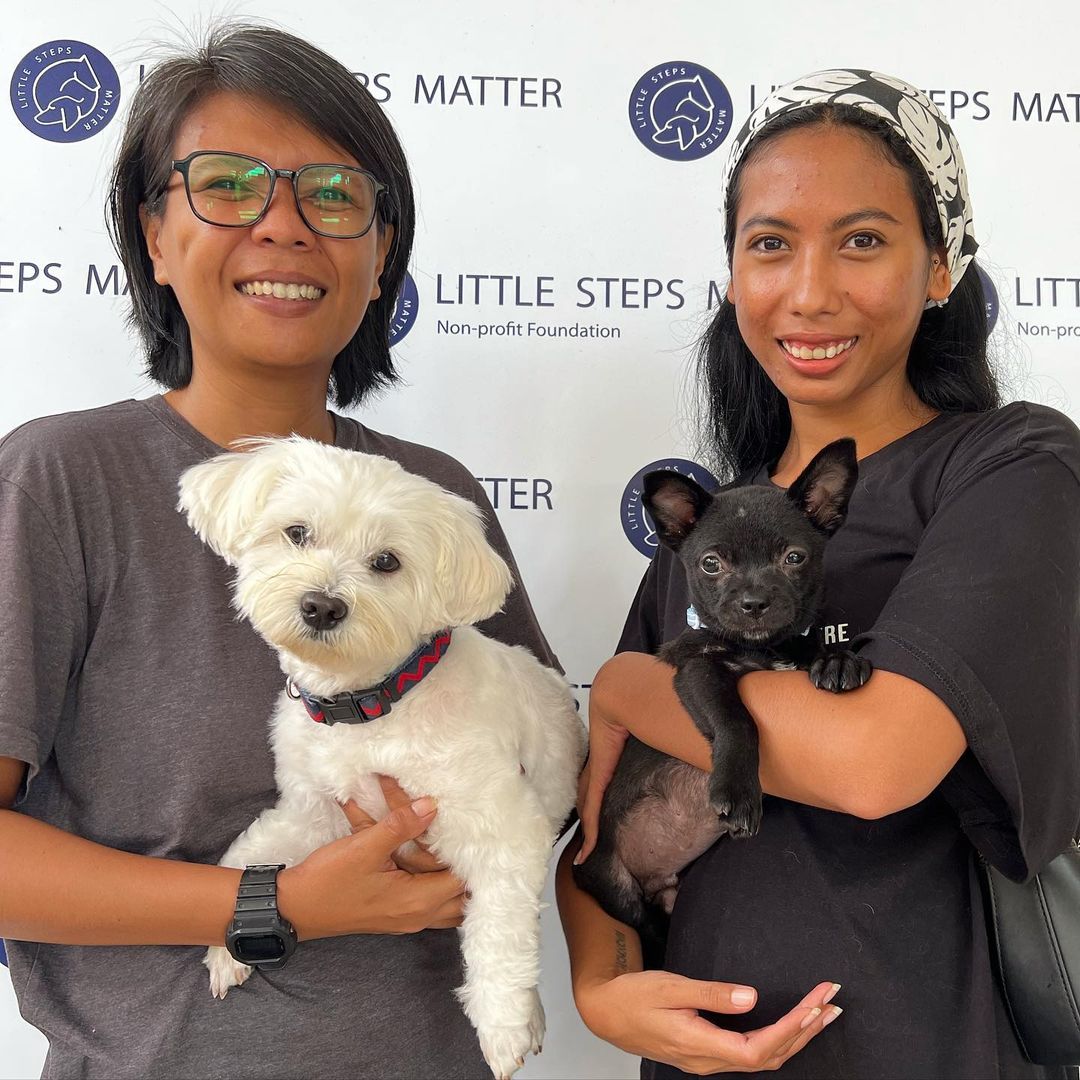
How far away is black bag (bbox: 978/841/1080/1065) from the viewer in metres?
1.37

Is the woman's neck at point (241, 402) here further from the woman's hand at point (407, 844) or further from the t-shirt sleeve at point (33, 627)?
the woman's hand at point (407, 844)

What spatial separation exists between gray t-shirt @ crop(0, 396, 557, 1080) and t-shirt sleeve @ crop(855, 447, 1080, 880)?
3.31 feet

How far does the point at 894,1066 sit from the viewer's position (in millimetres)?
1420

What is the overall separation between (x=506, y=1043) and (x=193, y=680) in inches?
32.8

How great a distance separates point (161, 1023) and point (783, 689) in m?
1.12

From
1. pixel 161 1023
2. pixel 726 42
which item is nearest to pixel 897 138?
A: pixel 726 42

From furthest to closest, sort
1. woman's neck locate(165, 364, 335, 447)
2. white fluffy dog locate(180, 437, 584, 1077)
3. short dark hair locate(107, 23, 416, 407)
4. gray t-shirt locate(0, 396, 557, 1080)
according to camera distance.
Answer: woman's neck locate(165, 364, 335, 447) → short dark hair locate(107, 23, 416, 407) → white fluffy dog locate(180, 437, 584, 1077) → gray t-shirt locate(0, 396, 557, 1080)

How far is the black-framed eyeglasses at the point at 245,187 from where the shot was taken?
168 centimetres

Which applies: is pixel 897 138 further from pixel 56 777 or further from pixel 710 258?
pixel 56 777

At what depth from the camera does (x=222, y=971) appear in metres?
1.54

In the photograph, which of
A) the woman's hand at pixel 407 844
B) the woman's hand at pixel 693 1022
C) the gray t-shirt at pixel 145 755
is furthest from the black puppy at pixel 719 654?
the gray t-shirt at pixel 145 755

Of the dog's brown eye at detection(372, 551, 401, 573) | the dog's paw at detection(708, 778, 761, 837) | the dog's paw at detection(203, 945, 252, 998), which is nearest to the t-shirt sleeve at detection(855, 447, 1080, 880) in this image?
the dog's paw at detection(708, 778, 761, 837)

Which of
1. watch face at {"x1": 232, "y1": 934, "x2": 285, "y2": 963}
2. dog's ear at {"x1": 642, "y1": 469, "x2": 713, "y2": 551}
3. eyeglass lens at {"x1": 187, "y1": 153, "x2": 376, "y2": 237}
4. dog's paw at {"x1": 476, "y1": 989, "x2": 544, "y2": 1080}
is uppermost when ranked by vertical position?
eyeglass lens at {"x1": 187, "y1": 153, "x2": 376, "y2": 237}

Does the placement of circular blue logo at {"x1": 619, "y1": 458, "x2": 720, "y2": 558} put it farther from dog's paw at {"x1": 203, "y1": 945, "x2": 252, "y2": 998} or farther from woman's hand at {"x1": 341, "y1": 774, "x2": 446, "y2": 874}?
dog's paw at {"x1": 203, "y1": 945, "x2": 252, "y2": 998}
